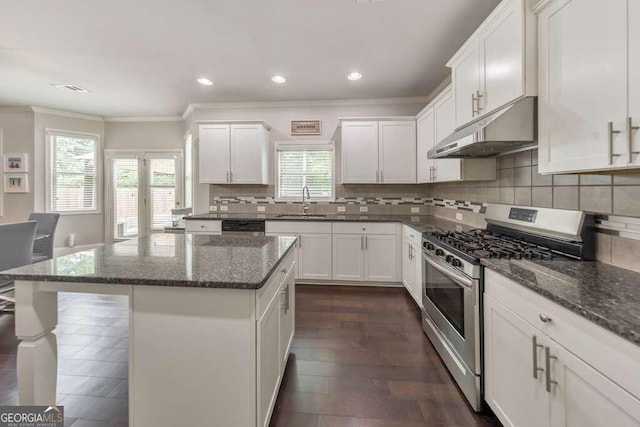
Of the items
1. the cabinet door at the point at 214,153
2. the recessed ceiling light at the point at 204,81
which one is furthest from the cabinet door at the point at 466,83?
the cabinet door at the point at 214,153

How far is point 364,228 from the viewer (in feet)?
12.5

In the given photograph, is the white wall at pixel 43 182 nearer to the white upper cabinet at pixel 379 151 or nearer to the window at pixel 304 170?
the window at pixel 304 170

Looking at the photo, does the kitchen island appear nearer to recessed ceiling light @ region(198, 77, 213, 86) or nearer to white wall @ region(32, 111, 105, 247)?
recessed ceiling light @ region(198, 77, 213, 86)

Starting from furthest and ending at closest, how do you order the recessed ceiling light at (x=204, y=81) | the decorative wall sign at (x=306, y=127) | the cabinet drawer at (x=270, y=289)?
the decorative wall sign at (x=306, y=127)
the recessed ceiling light at (x=204, y=81)
the cabinet drawer at (x=270, y=289)

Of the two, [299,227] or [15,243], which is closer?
[15,243]

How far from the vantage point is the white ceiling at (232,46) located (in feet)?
7.62

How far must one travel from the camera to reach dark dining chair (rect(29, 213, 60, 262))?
3500 millimetres

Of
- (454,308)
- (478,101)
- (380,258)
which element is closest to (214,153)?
(380,258)

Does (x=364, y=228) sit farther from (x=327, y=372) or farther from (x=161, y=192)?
(x=161, y=192)

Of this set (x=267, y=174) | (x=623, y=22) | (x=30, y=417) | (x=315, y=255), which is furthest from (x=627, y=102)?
(x=267, y=174)

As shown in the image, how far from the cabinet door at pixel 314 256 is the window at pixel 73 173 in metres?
4.52

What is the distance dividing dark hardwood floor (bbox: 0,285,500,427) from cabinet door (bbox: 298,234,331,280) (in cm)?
77

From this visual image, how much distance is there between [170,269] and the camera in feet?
4.67

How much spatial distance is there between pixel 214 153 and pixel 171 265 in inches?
123
